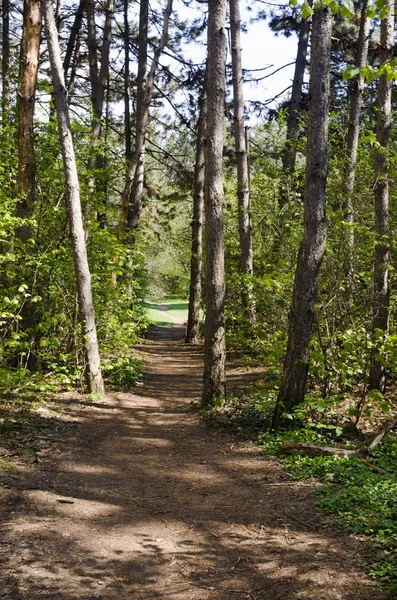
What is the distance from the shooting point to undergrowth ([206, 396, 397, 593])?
12.5 feet

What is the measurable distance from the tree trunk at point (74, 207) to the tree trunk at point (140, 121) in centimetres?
626

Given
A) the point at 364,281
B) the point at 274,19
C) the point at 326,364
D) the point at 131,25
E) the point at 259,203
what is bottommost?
the point at 326,364

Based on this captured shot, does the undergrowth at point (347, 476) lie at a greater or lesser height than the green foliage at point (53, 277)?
lesser

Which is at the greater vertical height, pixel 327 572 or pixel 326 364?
pixel 326 364

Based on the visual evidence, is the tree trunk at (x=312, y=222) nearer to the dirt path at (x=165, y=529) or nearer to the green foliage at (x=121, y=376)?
the dirt path at (x=165, y=529)

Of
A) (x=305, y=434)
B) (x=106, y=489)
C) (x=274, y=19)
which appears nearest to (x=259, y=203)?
(x=274, y=19)

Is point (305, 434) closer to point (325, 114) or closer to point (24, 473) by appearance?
point (24, 473)

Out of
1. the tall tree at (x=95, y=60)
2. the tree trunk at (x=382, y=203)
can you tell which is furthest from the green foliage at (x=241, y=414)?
the tall tree at (x=95, y=60)

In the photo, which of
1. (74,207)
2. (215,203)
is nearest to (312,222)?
(215,203)

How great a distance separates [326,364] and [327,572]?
13.9ft

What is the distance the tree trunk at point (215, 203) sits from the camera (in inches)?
332

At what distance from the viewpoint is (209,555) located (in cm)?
402

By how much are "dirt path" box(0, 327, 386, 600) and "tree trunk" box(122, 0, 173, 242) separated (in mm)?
9850

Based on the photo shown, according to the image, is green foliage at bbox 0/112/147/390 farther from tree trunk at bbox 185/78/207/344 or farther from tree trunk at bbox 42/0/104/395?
tree trunk at bbox 185/78/207/344
